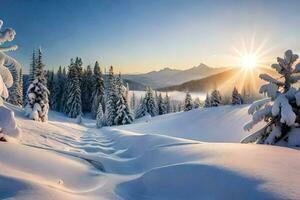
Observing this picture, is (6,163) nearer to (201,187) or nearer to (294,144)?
(201,187)

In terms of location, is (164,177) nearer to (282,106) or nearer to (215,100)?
(282,106)

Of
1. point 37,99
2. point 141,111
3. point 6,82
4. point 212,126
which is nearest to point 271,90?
point 6,82

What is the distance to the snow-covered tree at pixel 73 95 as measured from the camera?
8088 centimetres

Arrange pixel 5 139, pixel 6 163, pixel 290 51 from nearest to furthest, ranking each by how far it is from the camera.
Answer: pixel 6 163
pixel 5 139
pixel 290 51

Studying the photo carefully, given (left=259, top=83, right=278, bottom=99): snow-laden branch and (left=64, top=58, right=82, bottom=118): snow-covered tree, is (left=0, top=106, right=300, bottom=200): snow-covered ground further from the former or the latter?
(left=64, top=58, right=82, bottom=118): snow-covered tree

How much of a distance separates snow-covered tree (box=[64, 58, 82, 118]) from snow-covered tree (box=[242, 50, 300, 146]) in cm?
7304

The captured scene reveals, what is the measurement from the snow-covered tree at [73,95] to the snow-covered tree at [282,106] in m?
73.0

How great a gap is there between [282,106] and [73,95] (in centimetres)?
7610

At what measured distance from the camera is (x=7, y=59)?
34.0ft

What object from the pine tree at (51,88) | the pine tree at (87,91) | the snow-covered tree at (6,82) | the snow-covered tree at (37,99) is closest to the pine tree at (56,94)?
the pine tree at (51,88)

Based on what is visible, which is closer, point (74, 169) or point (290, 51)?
point (74, 169)

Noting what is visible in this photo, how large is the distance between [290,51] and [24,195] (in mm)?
10042

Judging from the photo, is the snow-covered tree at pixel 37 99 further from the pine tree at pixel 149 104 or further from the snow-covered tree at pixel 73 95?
the pine tree at pixel 149 104

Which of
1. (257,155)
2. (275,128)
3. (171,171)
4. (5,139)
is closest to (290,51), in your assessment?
(275,128)
